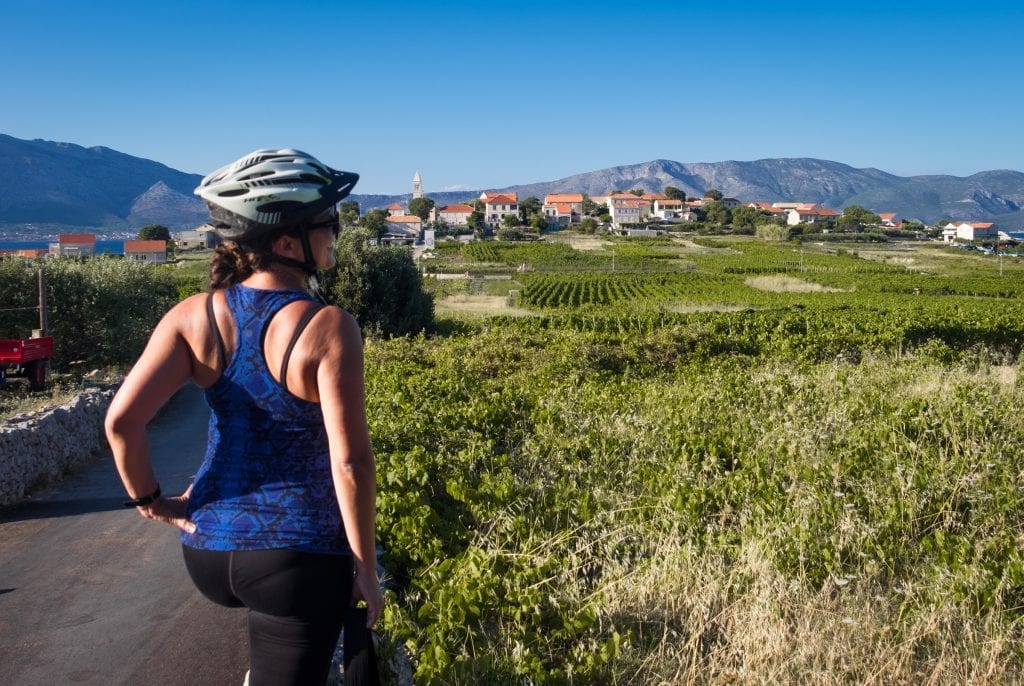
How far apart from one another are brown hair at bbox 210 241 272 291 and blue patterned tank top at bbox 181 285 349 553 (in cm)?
9

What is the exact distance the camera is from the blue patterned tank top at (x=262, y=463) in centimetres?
205

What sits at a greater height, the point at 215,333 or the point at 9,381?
the point at 215,333

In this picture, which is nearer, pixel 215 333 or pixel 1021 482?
pixel 215 333

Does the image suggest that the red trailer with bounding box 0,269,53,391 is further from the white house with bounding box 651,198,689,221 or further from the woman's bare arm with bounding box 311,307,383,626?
the white house with bounding box 651,198,689,221

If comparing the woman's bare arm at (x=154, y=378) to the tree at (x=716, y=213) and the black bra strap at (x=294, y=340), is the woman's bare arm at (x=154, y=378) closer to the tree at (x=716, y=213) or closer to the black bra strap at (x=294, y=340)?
the black bra strap at (x=294, y=340)

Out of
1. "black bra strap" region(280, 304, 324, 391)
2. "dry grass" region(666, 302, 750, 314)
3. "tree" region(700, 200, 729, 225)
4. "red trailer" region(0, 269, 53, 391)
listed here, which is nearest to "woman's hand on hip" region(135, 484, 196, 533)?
"black bra strap" region(280, 304, 324, 391)

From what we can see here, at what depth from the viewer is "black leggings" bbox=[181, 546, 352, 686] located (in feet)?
6.66

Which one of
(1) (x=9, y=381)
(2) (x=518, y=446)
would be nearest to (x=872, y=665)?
(2) (x=518, y=446)

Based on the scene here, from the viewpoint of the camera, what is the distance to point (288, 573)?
2023 millimetres

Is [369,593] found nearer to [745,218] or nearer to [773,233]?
[773,233]

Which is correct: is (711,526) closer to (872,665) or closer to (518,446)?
(872,665)

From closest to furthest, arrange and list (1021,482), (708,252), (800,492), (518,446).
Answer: (800,492)
(1021,482)
(518,446)
(708,252)

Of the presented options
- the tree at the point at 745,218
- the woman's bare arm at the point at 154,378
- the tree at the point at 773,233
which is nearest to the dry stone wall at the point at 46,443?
the woman's bare arm at the point at 154,378

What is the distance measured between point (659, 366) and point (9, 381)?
11866 millimetres
